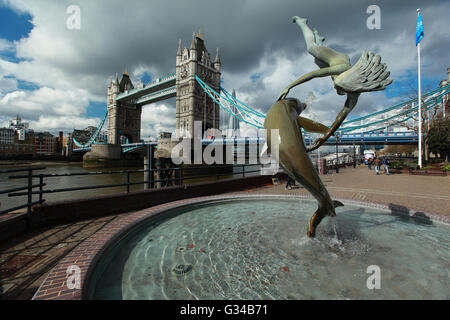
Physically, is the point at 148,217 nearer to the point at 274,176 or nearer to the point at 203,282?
the point at 203,282

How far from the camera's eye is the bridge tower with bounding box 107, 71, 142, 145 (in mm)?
70562

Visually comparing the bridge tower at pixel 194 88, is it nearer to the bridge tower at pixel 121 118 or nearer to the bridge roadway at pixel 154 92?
the bridge roadway at pixel 154 92

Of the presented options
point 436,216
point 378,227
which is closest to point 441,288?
point 378,227

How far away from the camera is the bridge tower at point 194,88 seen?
52.1m

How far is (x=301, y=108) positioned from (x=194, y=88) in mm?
53025

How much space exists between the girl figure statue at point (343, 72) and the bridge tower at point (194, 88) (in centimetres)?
4751

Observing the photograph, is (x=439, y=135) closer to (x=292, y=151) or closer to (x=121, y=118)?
(x=292, y=151)

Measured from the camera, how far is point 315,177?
2.96 metres

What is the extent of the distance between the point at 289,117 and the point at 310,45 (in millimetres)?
1453

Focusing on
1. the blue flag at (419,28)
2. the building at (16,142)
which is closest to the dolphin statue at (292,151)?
the blue flag at (419,28)

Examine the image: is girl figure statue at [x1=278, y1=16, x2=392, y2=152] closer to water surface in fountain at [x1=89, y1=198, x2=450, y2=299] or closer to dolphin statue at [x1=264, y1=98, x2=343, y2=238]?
dolphin statue at [x1=264, y1=98, x2=343, y2=238]

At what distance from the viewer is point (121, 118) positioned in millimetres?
72875
